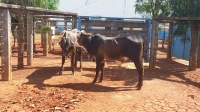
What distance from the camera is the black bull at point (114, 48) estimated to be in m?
8.01

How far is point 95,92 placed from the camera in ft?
23.9

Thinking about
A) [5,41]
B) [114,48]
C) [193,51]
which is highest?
[5,41]

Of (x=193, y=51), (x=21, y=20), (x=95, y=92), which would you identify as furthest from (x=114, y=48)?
(x=21, y=20)

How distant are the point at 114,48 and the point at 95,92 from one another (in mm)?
1803

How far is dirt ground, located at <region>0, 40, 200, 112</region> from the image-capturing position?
608 cm

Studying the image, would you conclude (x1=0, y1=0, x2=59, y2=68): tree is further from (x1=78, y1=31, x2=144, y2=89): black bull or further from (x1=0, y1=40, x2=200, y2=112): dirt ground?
(x1=78, y1=31, x2=144, y2=89): black bull

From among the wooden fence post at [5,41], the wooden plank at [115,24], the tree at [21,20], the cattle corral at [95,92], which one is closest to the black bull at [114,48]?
the cattle corral at [95,92]

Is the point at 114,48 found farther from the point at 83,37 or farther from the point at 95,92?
the point at 95,92

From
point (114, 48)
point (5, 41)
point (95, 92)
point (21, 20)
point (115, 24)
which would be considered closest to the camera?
point (95, 92)

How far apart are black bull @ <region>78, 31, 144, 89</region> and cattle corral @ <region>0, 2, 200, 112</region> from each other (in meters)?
0.72

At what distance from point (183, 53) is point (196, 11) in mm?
5866

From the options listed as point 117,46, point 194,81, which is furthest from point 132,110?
point 194,81

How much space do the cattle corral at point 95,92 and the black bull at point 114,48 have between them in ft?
2.36

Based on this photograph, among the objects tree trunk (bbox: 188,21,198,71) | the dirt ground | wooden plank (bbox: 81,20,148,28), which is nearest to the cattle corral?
the dirt ground
